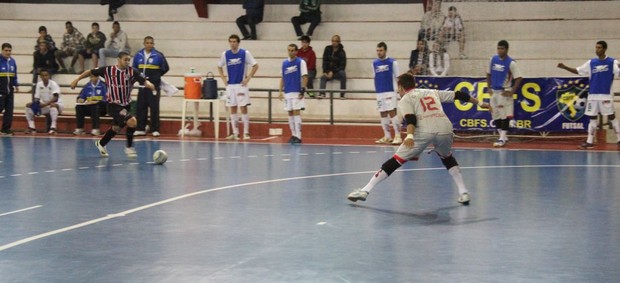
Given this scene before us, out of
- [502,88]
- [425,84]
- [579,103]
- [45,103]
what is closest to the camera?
[502,88]

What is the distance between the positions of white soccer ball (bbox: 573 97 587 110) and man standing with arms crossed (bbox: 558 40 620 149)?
0.93 m

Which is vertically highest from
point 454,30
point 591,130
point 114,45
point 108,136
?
point 454,30

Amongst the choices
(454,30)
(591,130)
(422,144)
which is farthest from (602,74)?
(422,144)

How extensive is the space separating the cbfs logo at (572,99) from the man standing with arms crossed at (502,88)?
1162 mm

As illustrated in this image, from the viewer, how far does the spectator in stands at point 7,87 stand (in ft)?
77.1

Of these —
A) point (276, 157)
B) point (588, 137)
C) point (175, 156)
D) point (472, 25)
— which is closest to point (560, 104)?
point (588, 137)

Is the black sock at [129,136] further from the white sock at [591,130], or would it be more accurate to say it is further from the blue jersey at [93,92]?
the white sock at [591,130]

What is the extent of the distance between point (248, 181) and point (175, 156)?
4.13 meters

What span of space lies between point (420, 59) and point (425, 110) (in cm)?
1241

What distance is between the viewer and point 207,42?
27797mm

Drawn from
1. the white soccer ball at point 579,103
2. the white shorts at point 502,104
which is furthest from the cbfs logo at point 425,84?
the white soccer ball at point 579,103

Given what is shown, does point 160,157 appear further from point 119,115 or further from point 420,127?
point 420,127

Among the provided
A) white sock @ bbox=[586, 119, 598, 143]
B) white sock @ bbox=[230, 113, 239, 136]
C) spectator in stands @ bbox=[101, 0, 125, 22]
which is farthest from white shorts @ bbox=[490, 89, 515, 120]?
spectator in stands @ bbox=[101, 0, 125, 22]

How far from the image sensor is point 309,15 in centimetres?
2711
